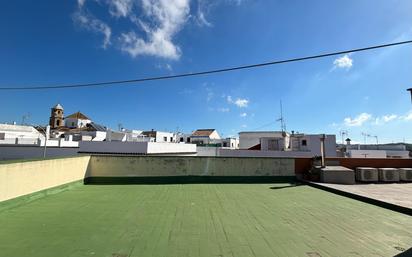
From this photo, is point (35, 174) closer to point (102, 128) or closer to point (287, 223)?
point (287, 223)

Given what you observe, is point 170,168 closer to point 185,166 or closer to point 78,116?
point 185,166

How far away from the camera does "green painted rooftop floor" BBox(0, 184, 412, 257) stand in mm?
3934

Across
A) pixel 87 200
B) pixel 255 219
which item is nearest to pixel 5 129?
pixel 87 200

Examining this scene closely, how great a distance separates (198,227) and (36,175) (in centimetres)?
490

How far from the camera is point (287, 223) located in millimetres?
5398

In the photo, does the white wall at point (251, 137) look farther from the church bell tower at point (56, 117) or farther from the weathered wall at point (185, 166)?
the church bell tower at point (56, 117)

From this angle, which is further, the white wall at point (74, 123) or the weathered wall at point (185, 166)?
the white wall at point (74, 123)

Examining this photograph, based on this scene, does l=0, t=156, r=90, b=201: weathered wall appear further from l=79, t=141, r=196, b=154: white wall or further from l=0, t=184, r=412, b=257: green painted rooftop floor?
l=79, t=141, r=196, b=154: white wall

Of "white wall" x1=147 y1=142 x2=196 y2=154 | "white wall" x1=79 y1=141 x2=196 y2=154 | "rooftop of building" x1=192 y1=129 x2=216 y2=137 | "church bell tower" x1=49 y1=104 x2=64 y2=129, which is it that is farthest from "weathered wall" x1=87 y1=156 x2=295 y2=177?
"church bell tower" x1=49 y1=104 x2=64 y2=129

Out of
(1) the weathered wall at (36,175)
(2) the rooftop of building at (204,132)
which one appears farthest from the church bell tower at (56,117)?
(1) the weathered wall at (36,175)

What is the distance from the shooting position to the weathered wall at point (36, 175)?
610 cm

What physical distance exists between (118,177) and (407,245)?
30.8ft

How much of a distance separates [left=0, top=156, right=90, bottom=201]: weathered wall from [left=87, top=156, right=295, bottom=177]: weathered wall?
1.07 metres

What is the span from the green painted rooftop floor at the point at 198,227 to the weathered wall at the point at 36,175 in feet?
1.33
